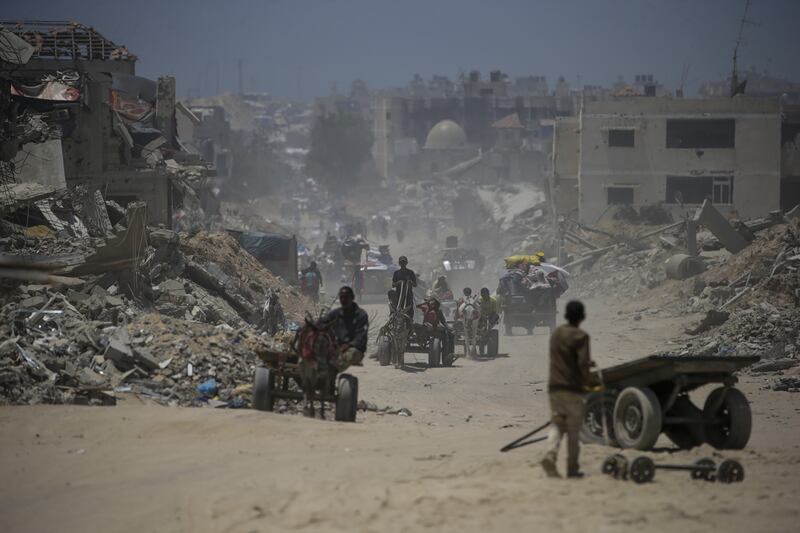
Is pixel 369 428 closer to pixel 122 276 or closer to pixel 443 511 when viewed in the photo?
pixel 443 511

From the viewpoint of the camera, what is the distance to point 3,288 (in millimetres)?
15867

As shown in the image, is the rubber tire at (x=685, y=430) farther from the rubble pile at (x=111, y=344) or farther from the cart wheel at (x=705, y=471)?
the rubble pile at (x=111, y=344)

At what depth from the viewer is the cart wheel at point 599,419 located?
10.5 meters

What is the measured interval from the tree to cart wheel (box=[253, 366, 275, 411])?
377 ft

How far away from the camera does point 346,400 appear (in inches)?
492

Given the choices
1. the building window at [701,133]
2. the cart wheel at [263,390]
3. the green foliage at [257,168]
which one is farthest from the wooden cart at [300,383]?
the green foliage at [257,168]

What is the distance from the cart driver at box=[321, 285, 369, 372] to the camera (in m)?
12.5

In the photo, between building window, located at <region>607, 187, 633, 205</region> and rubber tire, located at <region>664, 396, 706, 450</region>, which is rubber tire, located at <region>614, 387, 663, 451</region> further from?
building window, located at <region>607, 187, 633, 205</region>

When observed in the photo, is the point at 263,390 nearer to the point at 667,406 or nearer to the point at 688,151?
the point at 667,406

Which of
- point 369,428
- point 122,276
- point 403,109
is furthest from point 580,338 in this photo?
point 403,109

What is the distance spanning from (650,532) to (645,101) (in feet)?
155

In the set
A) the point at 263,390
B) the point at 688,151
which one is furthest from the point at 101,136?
the point at 688,151

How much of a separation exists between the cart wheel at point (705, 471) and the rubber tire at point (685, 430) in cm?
146

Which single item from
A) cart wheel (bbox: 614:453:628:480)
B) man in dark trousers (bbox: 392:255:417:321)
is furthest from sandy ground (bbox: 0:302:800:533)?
man in dark trousers (bbox: 392:255:417:321)
